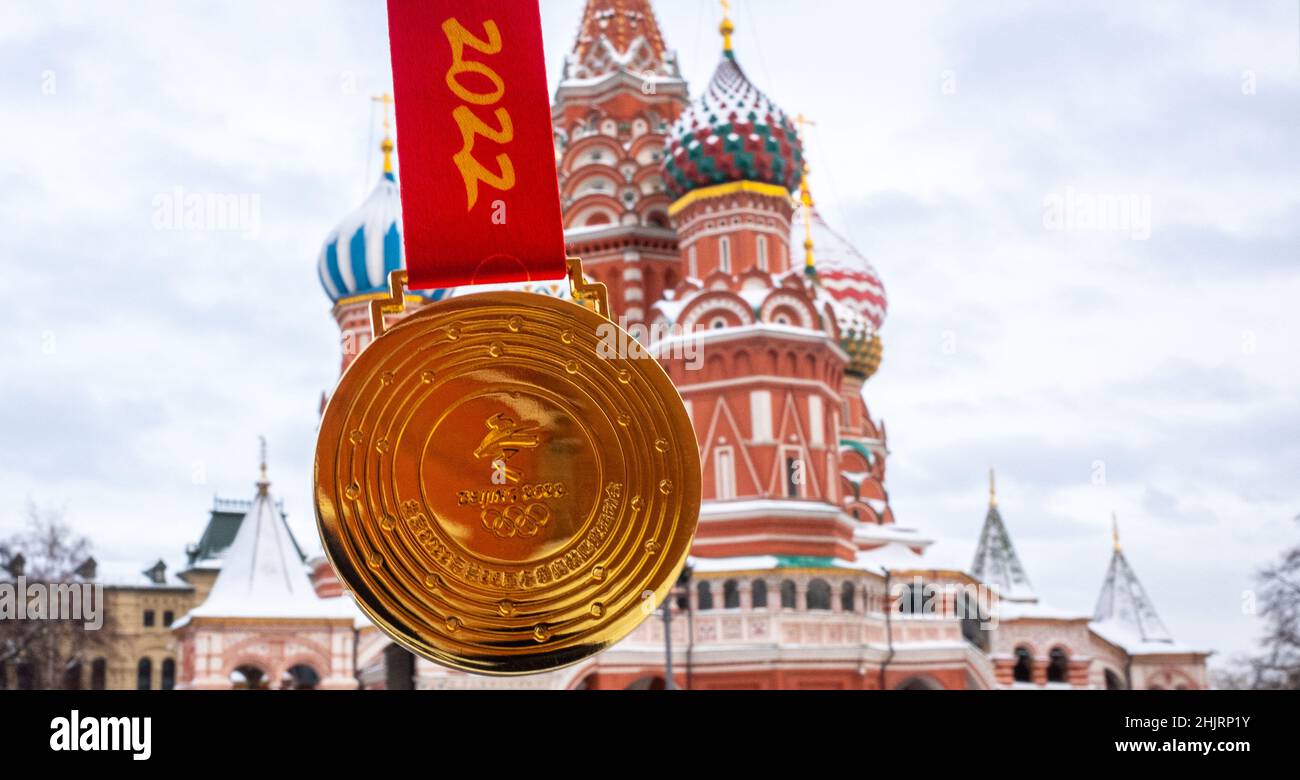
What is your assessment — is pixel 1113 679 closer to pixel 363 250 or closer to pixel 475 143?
pixel 363 250

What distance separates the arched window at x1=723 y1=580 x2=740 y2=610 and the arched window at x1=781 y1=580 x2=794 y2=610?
0.79m

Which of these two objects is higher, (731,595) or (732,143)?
(732,143)

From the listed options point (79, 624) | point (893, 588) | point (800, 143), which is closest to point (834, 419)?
point (893, 588)

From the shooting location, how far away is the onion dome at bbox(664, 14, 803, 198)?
26.9 metres

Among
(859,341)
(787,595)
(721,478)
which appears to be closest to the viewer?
(787,595)

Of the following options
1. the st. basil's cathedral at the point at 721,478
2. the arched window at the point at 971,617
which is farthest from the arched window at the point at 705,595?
the arched window at the point at 971,617

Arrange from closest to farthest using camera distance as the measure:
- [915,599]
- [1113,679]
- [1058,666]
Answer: [915,599]
[1058,666]
[1113,679]

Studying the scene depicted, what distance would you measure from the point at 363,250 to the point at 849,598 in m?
12.9

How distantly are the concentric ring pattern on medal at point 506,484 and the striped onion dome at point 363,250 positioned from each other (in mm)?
28019

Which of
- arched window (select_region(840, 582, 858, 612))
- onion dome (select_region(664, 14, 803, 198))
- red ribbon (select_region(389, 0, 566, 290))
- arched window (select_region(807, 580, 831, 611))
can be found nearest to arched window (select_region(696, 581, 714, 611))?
arched window (select_region(807, 580, 831, 611))

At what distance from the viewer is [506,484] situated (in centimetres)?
234

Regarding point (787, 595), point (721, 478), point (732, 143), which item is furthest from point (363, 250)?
point (787, 595)

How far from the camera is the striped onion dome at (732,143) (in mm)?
26875

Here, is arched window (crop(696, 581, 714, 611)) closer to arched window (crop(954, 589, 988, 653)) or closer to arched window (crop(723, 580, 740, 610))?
arched window (crop(723, 580, 740, 610))
